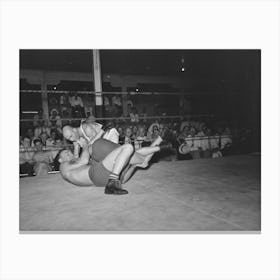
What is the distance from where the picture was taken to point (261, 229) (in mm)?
1387

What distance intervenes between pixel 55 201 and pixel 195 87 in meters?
7.92

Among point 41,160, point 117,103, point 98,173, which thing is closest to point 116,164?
point 98,173

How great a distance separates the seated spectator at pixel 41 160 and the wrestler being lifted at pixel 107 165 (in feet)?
4.58

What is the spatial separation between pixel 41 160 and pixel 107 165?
198 centimetres

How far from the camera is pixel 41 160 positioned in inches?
141

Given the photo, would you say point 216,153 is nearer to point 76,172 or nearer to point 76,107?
point 76,172

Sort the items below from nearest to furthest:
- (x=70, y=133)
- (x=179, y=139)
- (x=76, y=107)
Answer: (x=70, y=133) → (x=179, y=139) → (x=76, y=107)

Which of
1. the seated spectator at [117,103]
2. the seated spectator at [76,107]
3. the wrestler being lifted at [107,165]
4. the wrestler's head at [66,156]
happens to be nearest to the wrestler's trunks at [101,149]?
the wrestler being lifted at [107,165]

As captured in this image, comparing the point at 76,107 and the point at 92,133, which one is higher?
the point at 76,107

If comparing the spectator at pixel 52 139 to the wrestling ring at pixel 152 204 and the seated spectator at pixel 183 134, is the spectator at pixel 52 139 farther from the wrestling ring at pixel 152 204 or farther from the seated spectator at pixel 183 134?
the seated spectator at pixel 183 134

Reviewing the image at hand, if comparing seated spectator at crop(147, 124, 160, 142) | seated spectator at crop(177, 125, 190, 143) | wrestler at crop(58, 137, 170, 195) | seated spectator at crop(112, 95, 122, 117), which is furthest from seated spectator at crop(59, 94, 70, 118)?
wrestler at crop(58, 137, 170, 195)

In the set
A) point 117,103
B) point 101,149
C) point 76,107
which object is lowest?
point 101,149

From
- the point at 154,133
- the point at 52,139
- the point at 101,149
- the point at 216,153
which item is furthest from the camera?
the point at 154,133
